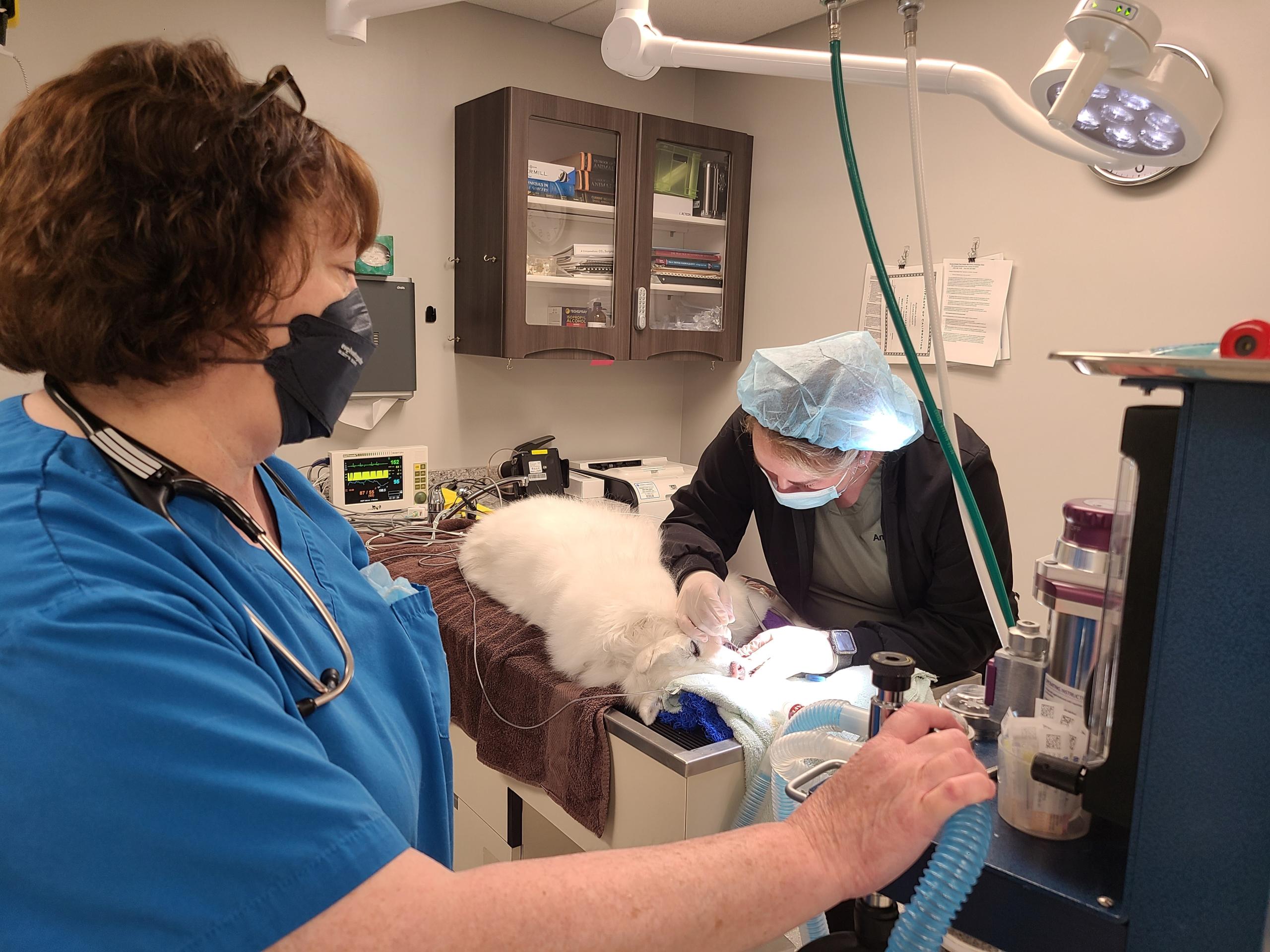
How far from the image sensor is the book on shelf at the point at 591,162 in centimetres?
307

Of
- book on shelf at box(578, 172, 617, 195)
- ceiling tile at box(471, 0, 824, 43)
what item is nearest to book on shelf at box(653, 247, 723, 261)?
book on shelf at box(578, 172, 617, 195)

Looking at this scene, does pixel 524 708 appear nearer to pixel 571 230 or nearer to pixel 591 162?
pixel 571 230

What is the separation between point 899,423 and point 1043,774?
3.35ft

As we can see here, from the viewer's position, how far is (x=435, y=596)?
2119mm

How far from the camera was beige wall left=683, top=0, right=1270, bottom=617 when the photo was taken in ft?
7.21

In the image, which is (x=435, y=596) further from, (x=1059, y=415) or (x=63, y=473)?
(x=1059, y=415)

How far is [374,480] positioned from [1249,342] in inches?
101

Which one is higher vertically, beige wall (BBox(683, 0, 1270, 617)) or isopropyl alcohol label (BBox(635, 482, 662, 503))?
beige wall (BBox(683, 0, 1270, 617))

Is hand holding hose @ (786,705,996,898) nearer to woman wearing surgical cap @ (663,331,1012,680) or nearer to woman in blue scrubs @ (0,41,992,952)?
woman in blue scrubs @ (0,41,992,952)

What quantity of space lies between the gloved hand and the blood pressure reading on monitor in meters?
1.48

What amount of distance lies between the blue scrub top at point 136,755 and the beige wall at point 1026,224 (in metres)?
2.36

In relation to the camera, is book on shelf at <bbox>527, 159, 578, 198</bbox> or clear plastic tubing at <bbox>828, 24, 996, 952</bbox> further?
book on shelf at <bbox>527, 159, 578, 198</bbox>

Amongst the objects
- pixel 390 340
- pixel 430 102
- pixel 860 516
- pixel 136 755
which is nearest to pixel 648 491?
pixel 390 340

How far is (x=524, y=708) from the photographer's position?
1711 mm
